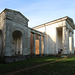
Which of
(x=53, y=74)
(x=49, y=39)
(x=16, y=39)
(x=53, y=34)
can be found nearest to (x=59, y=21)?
(x=53, y=34)

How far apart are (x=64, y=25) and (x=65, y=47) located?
4.93 meters

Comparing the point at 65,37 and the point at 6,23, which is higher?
the point at 6,23

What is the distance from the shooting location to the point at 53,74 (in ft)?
16.5

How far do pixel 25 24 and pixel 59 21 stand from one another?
9424mm

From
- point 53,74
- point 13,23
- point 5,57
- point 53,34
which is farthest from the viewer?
point 53,34

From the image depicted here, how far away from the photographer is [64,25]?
1838 centimetres

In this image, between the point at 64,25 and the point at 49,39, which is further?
the point at 49,39

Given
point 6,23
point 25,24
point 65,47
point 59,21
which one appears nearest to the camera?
point 6,23

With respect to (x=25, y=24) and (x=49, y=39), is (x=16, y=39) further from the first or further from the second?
(x=49, y=39)

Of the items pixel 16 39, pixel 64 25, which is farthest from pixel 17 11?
pixel 64 25

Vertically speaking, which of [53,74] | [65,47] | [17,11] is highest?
[17,11]

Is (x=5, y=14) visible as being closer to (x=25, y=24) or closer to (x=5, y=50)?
(x=25, y=24)

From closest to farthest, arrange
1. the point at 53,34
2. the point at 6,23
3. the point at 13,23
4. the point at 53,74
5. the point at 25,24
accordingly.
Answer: the point at 53,74
the point at 6,23
the point at 13,23
the point at 25,24
the point at 53,34

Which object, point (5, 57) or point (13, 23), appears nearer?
point (5, 57)
